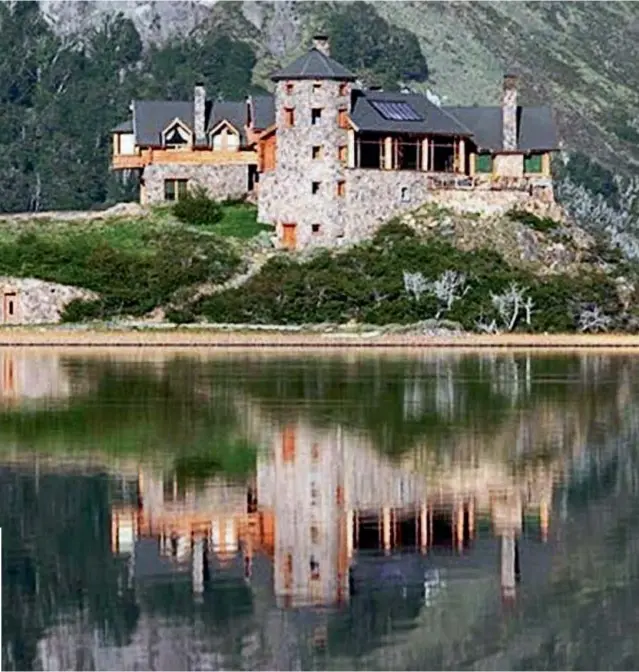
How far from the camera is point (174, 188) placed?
94.8 meters

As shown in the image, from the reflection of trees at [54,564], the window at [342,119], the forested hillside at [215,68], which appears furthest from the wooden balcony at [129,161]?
the reflection of trees at [54,564]

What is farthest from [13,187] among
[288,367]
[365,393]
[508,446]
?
[508,446]

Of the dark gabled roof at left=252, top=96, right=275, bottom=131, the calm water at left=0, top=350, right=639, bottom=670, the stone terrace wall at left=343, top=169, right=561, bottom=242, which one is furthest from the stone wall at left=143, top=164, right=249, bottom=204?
the calm water at left=0, top=350, right=639, bottom=670

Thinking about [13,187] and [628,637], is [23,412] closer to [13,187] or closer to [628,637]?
[628,637]

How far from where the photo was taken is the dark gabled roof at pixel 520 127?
306 feet

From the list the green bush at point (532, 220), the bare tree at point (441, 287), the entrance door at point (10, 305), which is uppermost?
the green bush at point (532, 220)

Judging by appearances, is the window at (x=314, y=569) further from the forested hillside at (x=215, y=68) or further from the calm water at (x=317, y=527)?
the forested hillside at (x=215, y=68)

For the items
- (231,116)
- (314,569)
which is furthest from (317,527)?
(231,116)

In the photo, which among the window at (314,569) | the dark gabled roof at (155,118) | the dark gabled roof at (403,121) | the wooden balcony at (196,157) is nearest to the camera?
the window at (314,569)

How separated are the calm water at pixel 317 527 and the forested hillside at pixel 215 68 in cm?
7800

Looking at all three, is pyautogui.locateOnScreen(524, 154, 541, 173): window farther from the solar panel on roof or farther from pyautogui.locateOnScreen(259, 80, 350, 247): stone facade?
pyautogui.locateOnScreen(259, 80, 350, 247): stone facade

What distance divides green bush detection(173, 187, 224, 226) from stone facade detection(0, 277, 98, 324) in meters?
8.50

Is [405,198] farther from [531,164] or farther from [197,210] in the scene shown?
[197,210]

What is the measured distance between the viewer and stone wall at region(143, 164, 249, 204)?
94.3 meters
